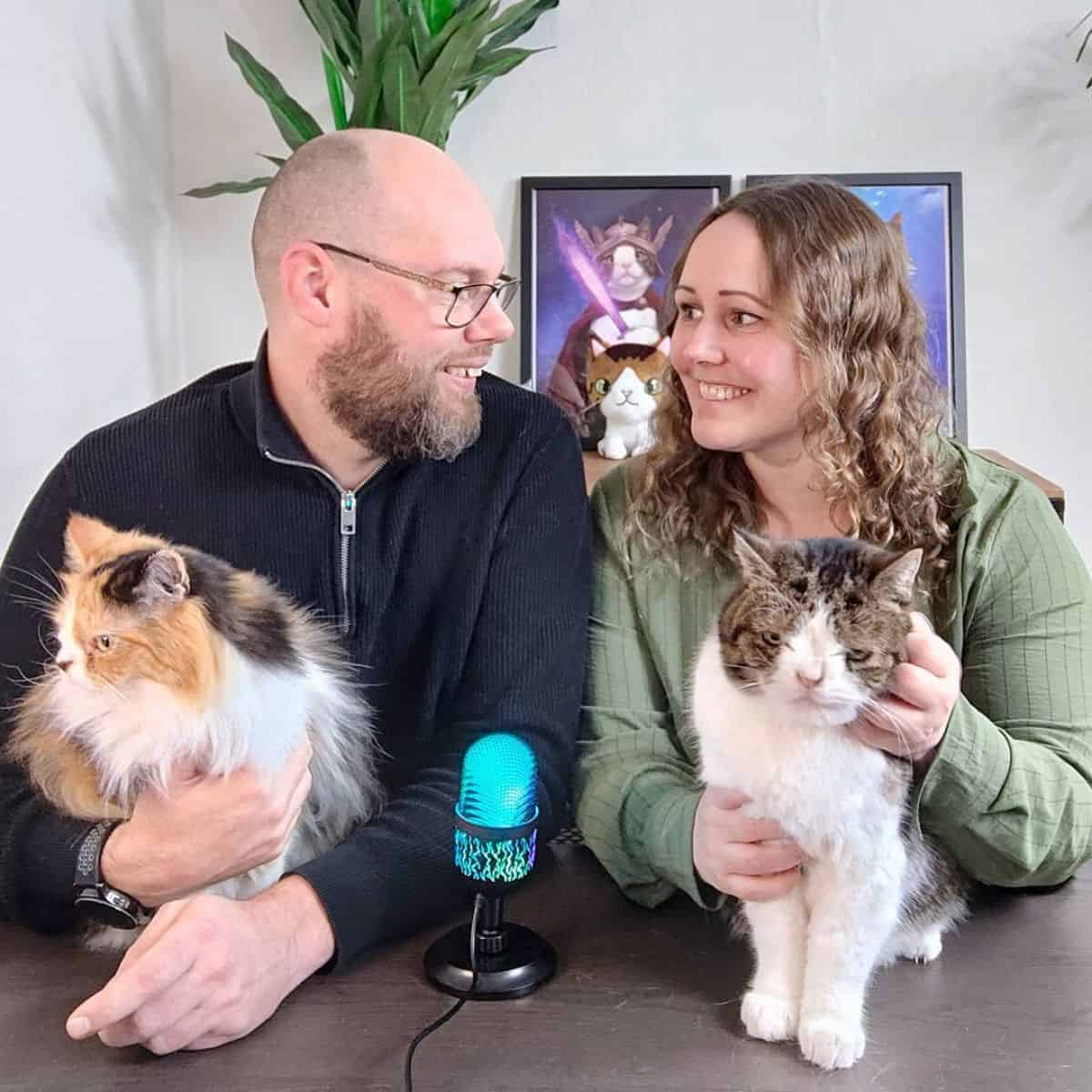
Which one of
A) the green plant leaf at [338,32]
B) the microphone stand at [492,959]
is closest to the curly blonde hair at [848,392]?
the microphone stand at [492,959]

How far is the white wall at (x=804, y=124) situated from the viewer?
8.58ft

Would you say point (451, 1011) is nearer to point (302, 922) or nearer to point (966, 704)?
point (302, 922)

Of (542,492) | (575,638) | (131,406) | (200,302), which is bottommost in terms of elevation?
(575,638)

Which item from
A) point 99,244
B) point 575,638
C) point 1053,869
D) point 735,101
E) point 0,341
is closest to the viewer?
point 1053,869

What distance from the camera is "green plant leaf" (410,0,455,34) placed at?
7.68 feet

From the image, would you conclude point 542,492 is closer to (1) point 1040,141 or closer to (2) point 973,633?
(2) point 973,633

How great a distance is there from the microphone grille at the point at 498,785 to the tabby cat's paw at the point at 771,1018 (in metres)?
0.25

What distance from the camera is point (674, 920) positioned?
1146mm

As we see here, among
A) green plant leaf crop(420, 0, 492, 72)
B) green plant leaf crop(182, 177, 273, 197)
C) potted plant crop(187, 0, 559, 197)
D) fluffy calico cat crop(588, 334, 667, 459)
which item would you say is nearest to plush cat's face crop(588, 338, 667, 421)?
fluffy calico cat crop(588, 334, 667, 459)

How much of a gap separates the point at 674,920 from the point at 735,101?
7.02 ft

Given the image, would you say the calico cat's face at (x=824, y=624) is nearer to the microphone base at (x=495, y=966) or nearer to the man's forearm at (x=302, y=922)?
the microphone base at (x=495, y=966)

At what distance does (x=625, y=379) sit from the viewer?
8.51ft

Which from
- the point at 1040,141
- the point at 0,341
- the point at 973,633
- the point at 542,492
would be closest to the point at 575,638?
the point at 542,492

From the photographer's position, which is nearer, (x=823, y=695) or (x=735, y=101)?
(x=823, y=695)
